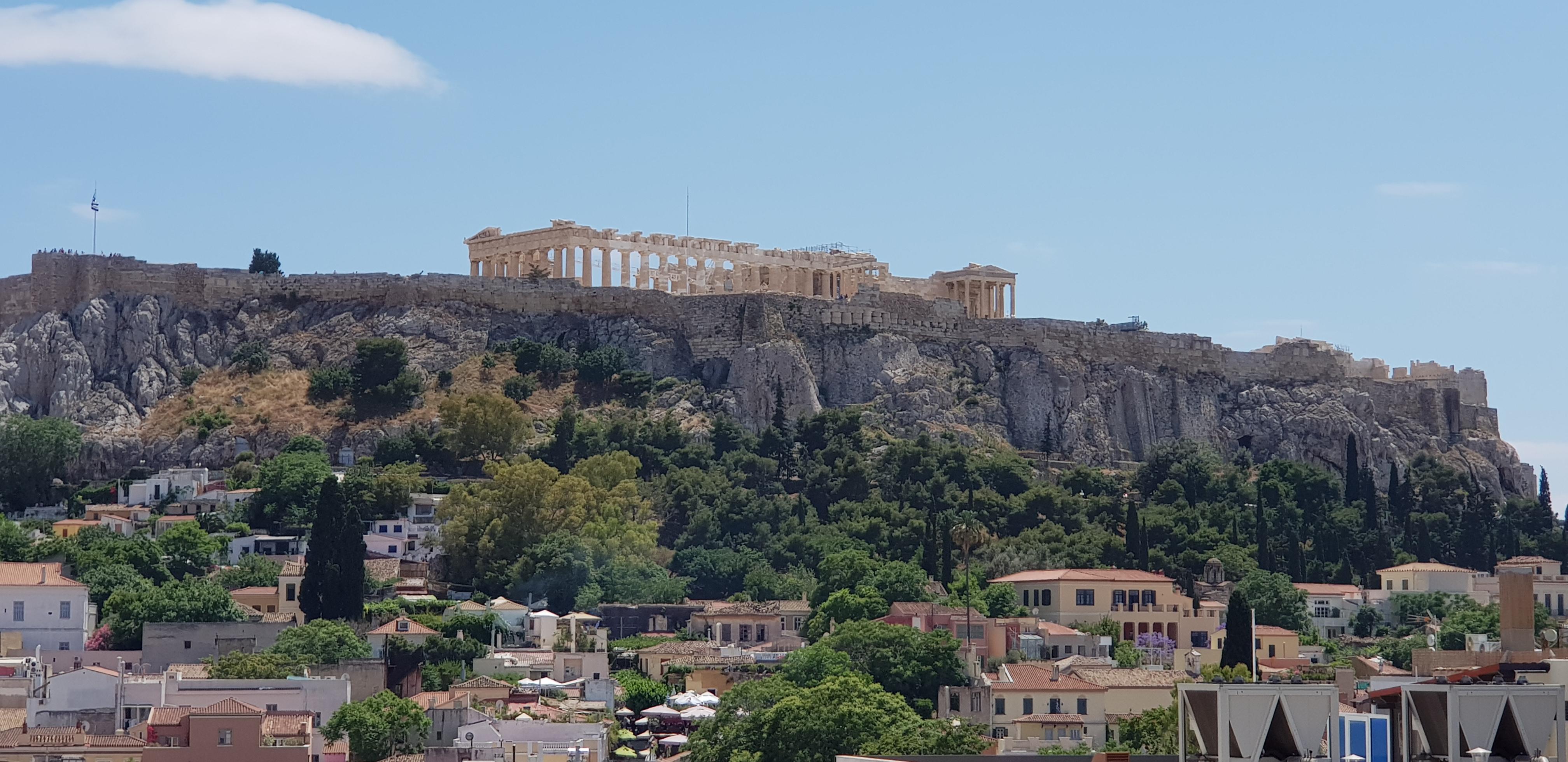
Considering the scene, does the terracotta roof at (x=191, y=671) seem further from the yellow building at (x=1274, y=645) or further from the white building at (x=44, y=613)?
the yellow building at (x=1274, y=645)

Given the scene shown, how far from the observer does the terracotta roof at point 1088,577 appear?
94.1m

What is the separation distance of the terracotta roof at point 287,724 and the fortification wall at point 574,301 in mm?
47596

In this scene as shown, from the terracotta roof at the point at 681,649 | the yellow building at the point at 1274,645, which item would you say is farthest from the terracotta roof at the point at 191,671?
the yellow building at the point at 1274,645

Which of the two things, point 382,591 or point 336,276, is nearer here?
point 382,591

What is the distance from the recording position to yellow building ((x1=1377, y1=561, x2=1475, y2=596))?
10144cm

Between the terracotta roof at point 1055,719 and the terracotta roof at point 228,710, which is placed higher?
the terracotta roof at point 228,710

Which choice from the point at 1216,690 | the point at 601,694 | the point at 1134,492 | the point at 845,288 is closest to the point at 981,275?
the point at 845,288

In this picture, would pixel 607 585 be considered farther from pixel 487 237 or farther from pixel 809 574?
pixel 487 237

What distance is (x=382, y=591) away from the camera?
92.1m

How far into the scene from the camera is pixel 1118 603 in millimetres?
93812

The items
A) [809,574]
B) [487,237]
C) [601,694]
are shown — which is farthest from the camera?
[487,237]

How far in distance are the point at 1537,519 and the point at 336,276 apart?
49.7m

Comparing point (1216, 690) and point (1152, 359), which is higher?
point (1152, 359)

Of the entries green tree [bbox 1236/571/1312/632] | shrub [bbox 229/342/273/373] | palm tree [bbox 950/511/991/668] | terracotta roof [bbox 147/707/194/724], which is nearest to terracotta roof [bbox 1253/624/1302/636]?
green tree [bbox 1236/571/1312/632]
